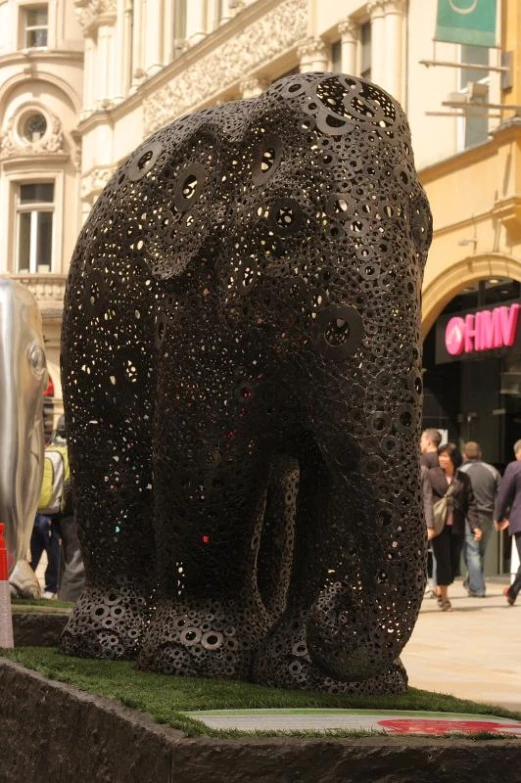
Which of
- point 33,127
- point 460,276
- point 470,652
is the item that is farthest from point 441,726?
point 33,127

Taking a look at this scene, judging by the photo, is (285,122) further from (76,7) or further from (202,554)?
(76,7)

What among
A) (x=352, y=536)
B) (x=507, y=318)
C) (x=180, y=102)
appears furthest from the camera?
(x=180, y=102)

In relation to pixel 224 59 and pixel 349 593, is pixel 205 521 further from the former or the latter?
pixel 224 59

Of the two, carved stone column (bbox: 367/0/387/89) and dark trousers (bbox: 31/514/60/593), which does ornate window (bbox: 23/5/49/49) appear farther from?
dark trousers (bbox: 31/514/60/593)

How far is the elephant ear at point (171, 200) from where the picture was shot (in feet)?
13.8

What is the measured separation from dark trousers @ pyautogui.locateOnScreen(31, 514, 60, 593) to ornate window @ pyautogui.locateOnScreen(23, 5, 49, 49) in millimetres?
28568

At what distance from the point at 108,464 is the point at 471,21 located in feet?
44.5

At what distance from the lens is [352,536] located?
3.70m

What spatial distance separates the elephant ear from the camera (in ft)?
13.8

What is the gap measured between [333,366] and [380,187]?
0.46m

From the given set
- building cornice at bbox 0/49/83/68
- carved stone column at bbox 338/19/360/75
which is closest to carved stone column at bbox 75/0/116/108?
building cornice at bbox 0/49/83/68

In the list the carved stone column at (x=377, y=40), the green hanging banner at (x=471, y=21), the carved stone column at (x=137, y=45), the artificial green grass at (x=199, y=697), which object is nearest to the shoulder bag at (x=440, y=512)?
the green hanging banner at (x=471, y=21)

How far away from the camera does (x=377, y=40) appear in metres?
21.4

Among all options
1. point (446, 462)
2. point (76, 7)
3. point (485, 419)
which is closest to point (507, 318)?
point (485, 419)
